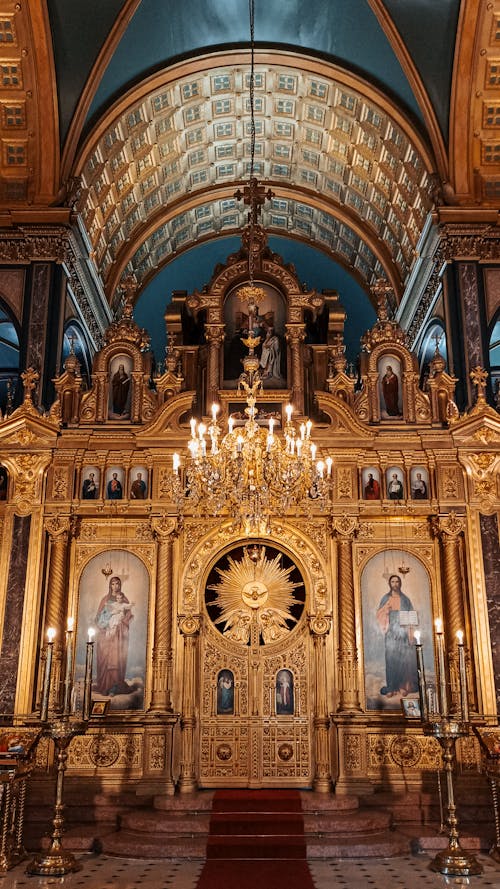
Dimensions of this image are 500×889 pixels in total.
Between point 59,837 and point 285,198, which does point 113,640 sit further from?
point 285,198

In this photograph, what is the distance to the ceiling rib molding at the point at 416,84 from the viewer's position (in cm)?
1534

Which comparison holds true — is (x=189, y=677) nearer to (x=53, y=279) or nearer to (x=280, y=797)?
(x=280, y=797)

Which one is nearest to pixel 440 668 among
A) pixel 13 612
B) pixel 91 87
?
pixel 13 612

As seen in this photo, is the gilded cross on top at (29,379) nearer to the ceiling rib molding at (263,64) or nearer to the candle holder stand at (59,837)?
the ceiling rib molding at (263,64)

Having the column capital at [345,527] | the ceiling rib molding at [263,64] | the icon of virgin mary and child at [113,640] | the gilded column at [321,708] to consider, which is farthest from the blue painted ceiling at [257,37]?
the gilded column at [321,708]

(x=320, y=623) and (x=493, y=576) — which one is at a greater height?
(x=493, y=576)

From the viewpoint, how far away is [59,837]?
970 centimetres

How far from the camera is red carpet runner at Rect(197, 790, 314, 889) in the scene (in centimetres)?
909

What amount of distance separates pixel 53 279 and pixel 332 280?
357 inches

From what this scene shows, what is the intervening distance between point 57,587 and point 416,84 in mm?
11395

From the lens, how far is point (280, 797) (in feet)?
38.7

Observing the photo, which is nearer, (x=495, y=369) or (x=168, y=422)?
(x=168, y=422)

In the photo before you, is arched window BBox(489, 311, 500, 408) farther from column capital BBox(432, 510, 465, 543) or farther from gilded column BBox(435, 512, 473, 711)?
gilded column BBox(435, 512, 473, 711)

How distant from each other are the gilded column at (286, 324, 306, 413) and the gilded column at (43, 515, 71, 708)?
4383 mm
